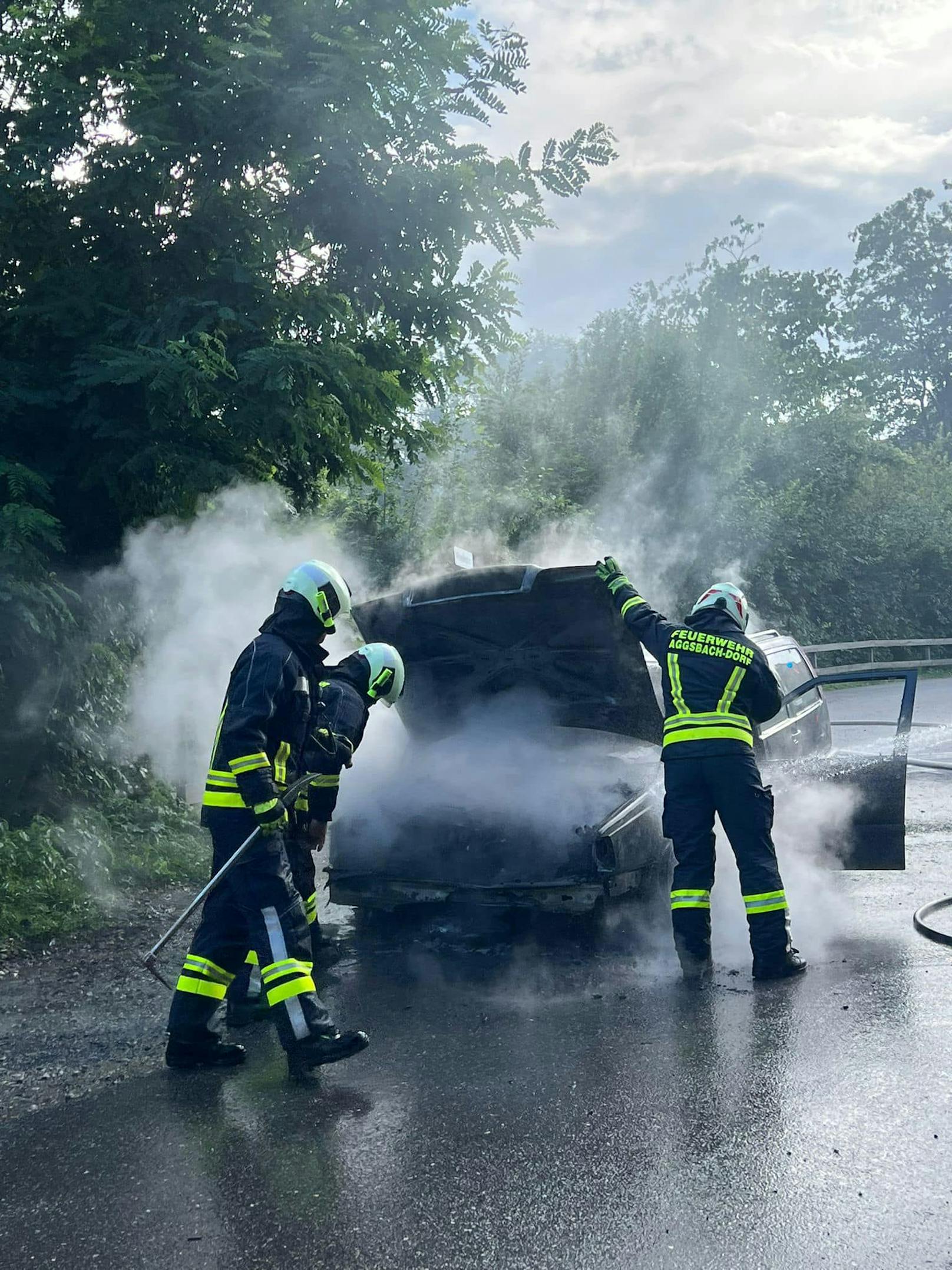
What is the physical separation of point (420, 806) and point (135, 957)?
1.65 m

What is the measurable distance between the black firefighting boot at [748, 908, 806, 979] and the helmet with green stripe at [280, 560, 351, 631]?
7.57 ft

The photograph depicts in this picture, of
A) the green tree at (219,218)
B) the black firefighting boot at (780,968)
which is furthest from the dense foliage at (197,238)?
the black firefighting boot at (780,968)

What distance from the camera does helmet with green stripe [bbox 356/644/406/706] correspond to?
18.6 feet

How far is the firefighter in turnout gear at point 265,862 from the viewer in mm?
4379

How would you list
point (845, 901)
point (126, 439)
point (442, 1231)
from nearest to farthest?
point (442, 1231) < point (845, 901) < point (126, 439)

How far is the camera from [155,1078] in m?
4.35

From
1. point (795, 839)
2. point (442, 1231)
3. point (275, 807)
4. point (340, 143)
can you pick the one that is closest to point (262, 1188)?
point (442, 1231)

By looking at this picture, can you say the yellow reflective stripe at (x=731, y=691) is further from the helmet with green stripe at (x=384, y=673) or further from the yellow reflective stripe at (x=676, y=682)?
the helmet with green stripe at (x=384, y=673)

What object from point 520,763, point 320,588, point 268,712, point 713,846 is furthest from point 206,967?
point 713,846

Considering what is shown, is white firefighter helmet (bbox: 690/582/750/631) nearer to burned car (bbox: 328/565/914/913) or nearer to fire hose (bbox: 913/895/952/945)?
burned car (bbox: 328/565/914/913)

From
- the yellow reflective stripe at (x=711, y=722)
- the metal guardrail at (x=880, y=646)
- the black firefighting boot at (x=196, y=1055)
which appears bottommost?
the metal guardrail at (x=880, y=646)

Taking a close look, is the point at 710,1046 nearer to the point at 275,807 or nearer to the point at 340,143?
the point at 275,807

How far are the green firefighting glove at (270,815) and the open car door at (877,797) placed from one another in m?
2.82

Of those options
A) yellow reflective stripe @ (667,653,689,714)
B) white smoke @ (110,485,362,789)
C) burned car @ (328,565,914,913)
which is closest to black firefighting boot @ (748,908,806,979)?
burned car @ (328,565,914,913)
